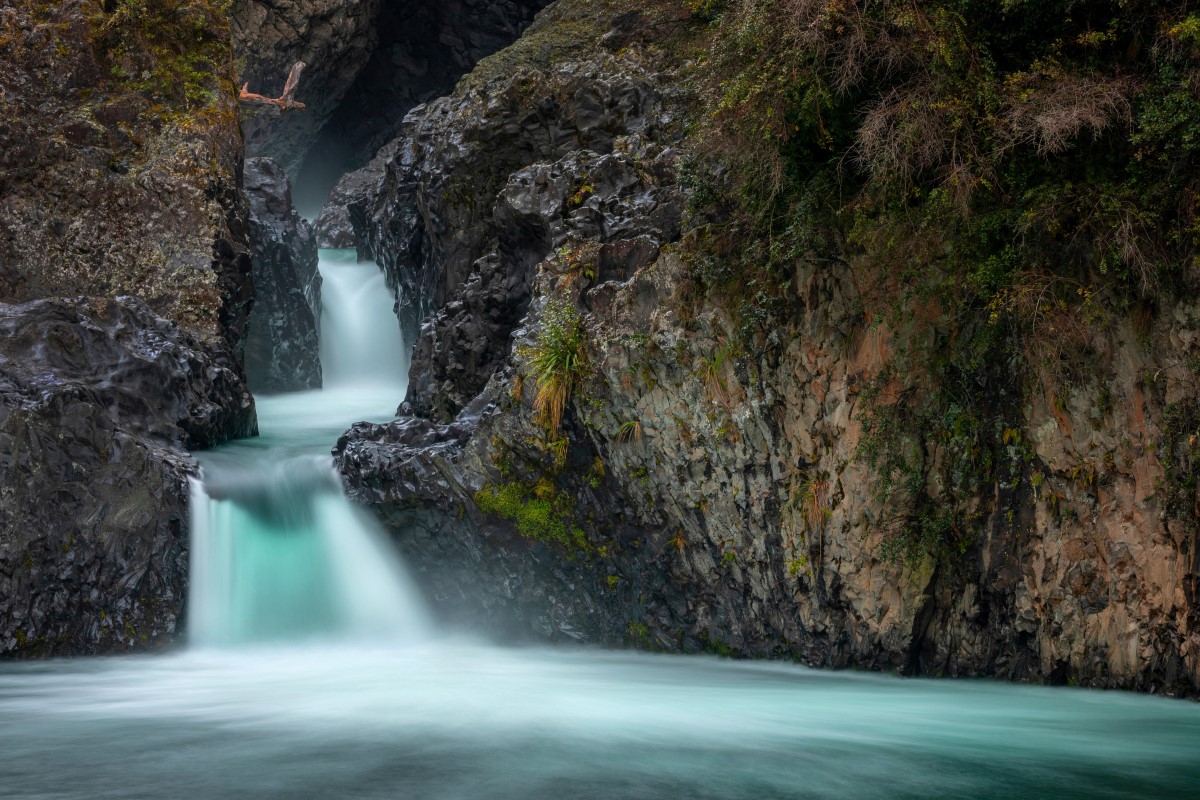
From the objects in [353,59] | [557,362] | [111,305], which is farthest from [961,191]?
[353,59]

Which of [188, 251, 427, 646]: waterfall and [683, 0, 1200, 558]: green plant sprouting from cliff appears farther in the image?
[188, 251, 427, 646]: waterfall

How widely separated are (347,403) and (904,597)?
42.3ft

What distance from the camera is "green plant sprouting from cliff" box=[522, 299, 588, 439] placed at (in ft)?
35.9

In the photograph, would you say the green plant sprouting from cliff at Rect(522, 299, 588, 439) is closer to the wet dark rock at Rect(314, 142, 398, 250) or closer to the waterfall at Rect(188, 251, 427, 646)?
the waterfall at Rect(188, 251, 427, 646)

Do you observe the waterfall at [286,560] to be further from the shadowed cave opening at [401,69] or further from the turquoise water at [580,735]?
the shadowed cave opening at [401,69]

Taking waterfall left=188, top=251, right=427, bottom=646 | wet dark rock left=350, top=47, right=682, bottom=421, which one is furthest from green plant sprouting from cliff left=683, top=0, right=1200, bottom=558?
waterfall left=188, top=251, right=427, bottom=646

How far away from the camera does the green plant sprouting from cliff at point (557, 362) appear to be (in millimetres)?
10938

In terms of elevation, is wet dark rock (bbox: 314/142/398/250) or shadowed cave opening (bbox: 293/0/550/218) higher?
shadowed cave opening (bbox: 293/0/550/218)

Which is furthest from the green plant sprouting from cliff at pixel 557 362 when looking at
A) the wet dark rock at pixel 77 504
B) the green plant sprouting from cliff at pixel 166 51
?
the green plant sprouting from cliff at pixel 166 51

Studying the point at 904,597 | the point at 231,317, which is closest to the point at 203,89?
the point at 231,317

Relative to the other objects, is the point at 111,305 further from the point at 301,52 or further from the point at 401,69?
the point at 401,69

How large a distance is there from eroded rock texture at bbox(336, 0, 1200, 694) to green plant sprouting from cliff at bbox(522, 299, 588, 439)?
90 millimetres

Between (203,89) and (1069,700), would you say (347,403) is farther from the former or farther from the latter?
(1069,700)

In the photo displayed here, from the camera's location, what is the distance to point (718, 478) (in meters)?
10.2
